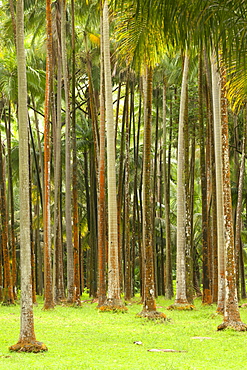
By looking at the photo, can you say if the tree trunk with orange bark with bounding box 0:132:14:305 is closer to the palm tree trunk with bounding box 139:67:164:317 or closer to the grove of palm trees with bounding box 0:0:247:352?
the grove of palm trees with bounding box 0:0:247:352

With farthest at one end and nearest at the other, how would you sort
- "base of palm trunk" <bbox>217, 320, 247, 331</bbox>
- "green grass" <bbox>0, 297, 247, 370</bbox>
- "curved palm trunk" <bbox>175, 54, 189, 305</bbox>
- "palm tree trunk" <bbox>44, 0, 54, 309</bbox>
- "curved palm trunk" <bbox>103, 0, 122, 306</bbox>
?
"curved palm trunk" <bbox>175, 54, 189, 305</bbox>, "palm tree trunk" <bbox>44, 0, 54, 309</bbox>, "curved palm trunk" <bbox>103, 0, 122, 306</bbox>, "base of palm trunk" <bbox>217, 320, 247, 331</bbox>, "green grass" <bbox>0, 297, 247, 370</bbox>

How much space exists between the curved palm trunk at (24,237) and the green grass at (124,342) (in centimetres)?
29

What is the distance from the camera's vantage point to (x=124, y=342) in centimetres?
980

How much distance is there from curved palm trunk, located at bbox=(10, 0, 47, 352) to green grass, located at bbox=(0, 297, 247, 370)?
290mm

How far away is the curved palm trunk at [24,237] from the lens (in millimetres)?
8617

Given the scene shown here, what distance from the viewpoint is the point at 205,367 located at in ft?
24.1

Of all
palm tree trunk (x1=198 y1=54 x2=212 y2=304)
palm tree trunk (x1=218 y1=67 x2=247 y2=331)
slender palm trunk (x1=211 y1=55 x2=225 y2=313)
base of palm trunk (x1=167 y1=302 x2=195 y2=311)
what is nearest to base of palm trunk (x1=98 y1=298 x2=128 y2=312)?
base of palm trunk (x1=167 y1=302 x2=195 y2=311)

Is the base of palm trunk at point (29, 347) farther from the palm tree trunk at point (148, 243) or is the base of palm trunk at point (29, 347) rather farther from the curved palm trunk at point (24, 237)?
the palm tree trunk at point (148, 243)

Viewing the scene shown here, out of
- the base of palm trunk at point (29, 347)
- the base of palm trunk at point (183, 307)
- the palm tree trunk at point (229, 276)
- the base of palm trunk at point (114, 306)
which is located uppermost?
the palm tree trunk at point (229, 276)

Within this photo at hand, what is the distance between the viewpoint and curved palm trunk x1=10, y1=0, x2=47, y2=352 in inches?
339

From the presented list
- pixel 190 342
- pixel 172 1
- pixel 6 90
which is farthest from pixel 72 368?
pixel 6 90

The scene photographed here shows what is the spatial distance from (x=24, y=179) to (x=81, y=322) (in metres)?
5.25

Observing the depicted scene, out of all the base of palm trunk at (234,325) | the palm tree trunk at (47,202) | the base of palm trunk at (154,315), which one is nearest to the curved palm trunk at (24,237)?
the base of palm trunk at (234,325)

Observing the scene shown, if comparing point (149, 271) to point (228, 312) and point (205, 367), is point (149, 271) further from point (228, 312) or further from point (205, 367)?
point (205, 367)
